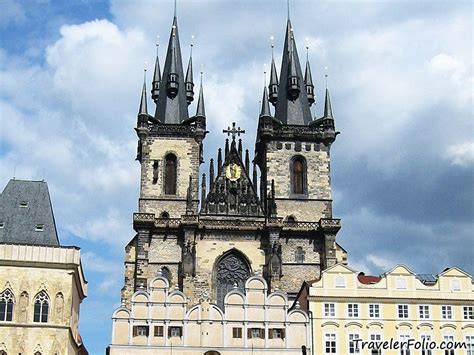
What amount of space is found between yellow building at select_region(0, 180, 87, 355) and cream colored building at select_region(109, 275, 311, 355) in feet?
12.2

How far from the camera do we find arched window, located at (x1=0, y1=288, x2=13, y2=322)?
43.6 meters

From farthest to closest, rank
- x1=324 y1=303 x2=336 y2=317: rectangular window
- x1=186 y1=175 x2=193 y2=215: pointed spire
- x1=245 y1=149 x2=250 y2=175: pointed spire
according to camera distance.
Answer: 1. x1=245 y1=149 x2=250 y2=175: pointed spire
2. x1=186 y1=175 x2=193 y2=215: pointed spire
3. x1=324 y1=303 x2=336 y2=317: rectangular window

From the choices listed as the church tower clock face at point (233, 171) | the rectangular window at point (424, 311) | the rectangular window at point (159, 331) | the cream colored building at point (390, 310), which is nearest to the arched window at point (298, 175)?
the church tower clock face at point (233, 171)


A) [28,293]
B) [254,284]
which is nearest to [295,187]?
[254,284]

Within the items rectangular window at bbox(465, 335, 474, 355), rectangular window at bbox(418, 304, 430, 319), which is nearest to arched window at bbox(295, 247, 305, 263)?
rectangular window at bbox(418, 304, 430, 319)

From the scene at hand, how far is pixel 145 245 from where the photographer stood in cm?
6581

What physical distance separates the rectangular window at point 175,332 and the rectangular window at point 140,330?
1334mm

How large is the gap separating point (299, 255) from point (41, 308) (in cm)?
2723

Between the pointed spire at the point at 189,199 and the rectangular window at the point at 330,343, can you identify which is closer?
the rectangular window at the point at 330,343

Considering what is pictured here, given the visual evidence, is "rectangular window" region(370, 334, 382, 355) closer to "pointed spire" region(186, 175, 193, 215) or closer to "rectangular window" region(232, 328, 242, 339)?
"rectangular window" region(232, 328, 242, 339)

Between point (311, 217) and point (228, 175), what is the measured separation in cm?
794

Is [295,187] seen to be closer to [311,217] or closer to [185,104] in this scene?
[311,217]

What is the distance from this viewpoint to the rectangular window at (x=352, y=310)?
4962 cm

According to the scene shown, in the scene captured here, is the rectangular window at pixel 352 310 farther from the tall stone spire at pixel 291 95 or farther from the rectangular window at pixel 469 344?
the tall stone spire at pixel 291 95
